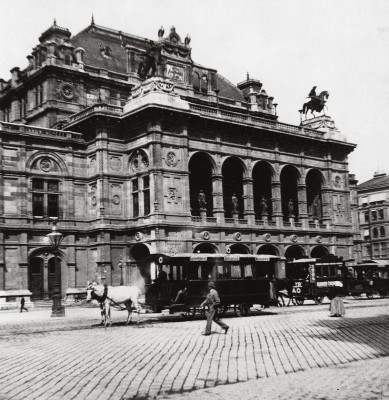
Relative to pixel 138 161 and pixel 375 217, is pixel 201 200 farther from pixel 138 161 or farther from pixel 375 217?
pixel 375 217

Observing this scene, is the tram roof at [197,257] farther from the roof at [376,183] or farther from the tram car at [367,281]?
the roof at [376,183]

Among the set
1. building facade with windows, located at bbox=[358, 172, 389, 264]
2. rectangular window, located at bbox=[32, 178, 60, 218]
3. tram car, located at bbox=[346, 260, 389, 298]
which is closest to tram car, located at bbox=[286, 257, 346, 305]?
tram car, located at bbox=[346, 260, 389, 298]

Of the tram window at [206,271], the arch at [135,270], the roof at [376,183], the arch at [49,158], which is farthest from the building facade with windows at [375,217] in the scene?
the tram window at [206,271]

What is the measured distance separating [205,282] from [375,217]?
227 ft

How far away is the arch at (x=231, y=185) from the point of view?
4912 centimetres

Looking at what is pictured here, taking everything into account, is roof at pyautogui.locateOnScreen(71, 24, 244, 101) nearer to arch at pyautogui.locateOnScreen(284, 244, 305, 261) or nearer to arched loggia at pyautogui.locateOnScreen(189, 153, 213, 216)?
arched loggia at pyautogui.locateOnScreen(189, 153, 213, 216)

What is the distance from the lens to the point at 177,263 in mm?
26812

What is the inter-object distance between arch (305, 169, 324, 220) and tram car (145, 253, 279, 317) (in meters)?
25.5

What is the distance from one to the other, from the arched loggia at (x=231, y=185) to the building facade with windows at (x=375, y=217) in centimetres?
4371

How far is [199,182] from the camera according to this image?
48.1 meters

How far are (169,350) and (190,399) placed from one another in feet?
18.3

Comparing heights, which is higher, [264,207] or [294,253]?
[264,207]

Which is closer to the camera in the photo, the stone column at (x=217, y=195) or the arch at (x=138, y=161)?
the arch at (x=138, y=161)

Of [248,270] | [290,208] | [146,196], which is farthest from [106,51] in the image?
[248,270]
